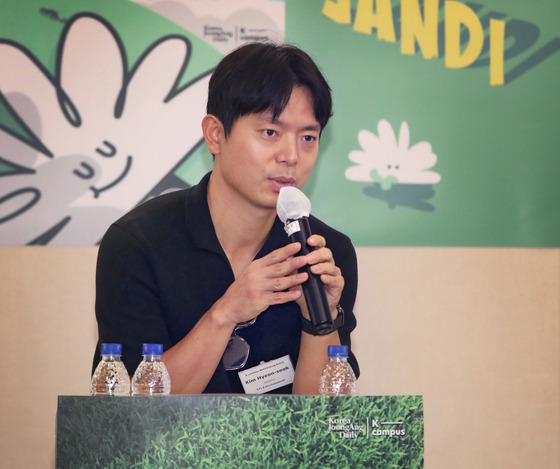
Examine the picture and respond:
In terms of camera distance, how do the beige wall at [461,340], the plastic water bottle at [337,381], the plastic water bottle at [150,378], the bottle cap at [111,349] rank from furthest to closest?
the beige wall at [461,340]
the plastic water bottle at [337,381]
the plastic water bottle at [150,378]
the bottle cap at [111,349]

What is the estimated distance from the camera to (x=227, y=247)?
1831 millimetres

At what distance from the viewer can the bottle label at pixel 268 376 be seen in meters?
1.69

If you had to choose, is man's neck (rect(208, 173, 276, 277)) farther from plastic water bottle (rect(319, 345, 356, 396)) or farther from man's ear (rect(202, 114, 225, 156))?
plastic water bottle (rect(319, 345, 356, 396))

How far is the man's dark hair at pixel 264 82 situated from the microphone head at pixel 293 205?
0.96 ft

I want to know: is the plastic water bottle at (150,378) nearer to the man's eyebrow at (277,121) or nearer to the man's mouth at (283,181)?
the man's mouth at (283,181)

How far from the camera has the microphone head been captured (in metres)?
1.38

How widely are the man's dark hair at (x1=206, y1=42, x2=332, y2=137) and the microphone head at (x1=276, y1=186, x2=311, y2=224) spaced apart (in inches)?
11.5

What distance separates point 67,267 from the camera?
8.43 ft

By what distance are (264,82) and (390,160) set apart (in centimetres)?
111

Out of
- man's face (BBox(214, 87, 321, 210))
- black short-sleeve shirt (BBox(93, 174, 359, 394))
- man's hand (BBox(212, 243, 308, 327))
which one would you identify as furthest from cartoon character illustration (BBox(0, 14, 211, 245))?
man's hand (BBox(212, 243, 308, 327))

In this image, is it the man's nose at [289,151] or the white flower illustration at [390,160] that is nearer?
the man's nose at [289,151]

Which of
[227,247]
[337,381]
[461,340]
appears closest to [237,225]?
[227,247]

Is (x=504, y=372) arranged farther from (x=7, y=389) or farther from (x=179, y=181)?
(x=7, y=389)

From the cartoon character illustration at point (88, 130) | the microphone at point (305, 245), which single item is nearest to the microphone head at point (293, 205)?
the microphone at point (305, 245)
